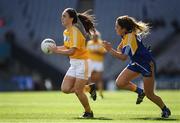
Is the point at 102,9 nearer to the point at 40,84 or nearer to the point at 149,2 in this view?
the point at 149,2

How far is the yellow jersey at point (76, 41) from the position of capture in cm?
1477

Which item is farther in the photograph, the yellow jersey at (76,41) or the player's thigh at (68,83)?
the player's thigh at (68,83)

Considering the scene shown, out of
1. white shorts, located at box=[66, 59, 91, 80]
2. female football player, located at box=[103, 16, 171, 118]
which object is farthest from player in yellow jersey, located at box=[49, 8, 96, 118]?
female football player, located at box=[103, 16, 171, 118]

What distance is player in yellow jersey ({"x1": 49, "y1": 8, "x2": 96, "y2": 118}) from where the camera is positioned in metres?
14.8

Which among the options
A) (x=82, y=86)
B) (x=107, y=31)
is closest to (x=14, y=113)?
(x=82, y=86)

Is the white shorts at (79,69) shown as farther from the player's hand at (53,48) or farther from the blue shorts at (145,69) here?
the blue shorts at (145,69)

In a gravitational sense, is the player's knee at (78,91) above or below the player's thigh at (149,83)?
below

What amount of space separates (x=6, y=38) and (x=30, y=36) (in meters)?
1.43

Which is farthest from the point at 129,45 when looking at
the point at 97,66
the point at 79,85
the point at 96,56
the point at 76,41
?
the point at 96,56

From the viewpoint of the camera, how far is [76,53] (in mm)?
14992

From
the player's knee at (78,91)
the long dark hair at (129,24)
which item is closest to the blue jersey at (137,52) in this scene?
the long dark hair at (129,24)

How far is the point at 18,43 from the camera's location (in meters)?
38.4

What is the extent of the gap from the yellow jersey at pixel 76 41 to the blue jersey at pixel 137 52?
0.89m

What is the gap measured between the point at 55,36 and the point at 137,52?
75.2 ft
